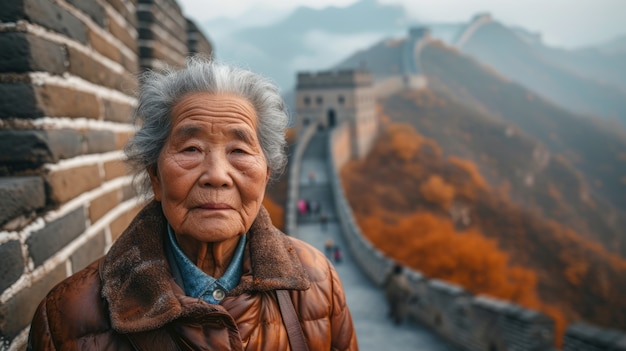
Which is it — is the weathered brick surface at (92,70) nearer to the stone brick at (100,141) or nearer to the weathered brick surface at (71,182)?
the stone brick at (100,141)

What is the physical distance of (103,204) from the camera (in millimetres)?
2957

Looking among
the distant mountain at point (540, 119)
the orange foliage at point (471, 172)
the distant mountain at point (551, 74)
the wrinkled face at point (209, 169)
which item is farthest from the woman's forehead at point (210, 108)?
the distant mountain at point (551, 74)

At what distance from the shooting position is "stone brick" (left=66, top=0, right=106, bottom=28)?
8.48 ft

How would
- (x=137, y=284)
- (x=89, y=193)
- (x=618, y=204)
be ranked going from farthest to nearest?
(x=618, y=204)
(x=89, y=193)
(x=137, y=284)

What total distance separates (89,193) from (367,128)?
138 ft

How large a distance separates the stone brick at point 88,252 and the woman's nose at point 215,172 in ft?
3.39

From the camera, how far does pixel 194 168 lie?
1810 mm

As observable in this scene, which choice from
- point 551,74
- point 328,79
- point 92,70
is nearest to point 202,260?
point 92,70

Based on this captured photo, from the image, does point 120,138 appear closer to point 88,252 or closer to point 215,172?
point 88,252

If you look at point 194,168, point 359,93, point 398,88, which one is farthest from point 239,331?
point 398,88

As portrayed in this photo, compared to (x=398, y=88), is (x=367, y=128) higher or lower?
lower

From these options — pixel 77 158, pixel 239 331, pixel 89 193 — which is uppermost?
pixel 77 158

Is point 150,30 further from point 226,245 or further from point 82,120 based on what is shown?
point 226,245

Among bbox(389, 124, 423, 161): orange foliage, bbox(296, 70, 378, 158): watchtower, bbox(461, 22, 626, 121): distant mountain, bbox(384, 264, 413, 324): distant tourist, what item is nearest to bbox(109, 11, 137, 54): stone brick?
bbox(384, 264, 413, 324): distant tourist
